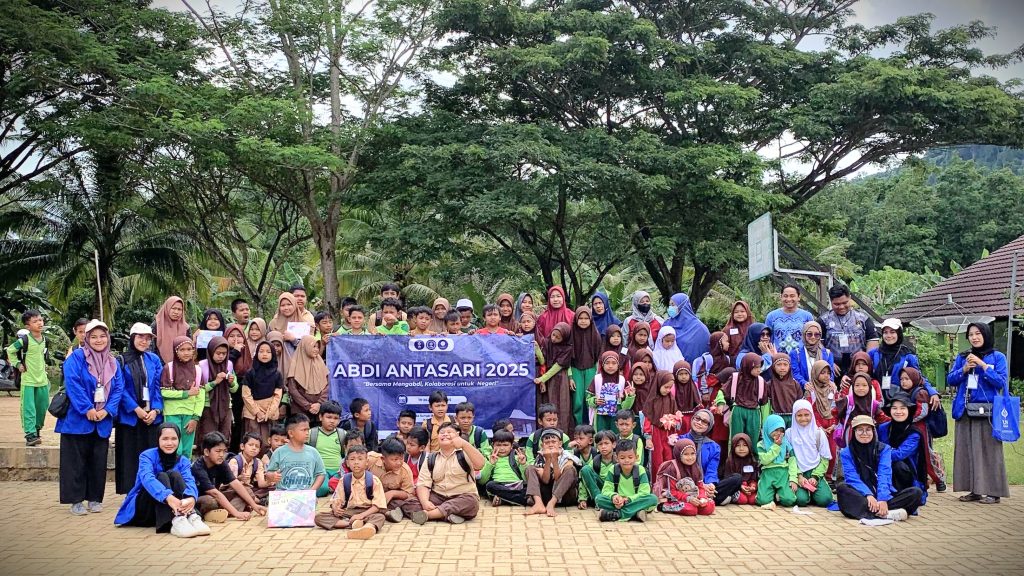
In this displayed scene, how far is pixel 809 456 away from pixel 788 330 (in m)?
1.39

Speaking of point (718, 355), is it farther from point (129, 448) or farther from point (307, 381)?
point (129, 448)

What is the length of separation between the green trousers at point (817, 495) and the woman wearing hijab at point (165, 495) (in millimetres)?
4906

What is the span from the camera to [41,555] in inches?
221

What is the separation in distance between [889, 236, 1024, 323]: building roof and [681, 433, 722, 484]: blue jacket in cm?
1130

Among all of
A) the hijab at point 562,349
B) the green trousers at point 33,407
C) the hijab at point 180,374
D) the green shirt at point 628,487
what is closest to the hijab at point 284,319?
the hijab at point 180,374

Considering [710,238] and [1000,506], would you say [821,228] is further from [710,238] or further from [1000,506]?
[1000,506]

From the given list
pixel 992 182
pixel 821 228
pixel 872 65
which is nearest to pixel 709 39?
pixel 872 65

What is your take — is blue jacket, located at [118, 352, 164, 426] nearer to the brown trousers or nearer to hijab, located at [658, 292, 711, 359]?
the brown trousers

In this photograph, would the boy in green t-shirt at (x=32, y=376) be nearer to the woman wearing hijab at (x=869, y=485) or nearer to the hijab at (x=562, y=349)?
the hijab at (x=562, y=349)

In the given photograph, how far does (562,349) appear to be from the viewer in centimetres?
810

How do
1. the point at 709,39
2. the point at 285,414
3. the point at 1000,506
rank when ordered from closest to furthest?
the point at 1000,506
the point at 285,414
the point at 709,39

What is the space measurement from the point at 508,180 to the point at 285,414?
25.0 ft

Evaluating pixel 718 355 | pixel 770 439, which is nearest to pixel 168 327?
pixel 718 355

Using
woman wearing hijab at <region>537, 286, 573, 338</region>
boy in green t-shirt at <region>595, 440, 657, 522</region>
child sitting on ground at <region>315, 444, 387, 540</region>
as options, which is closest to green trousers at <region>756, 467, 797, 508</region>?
boy in green t-shirt at <region>595, 440, 657, 522</region>
